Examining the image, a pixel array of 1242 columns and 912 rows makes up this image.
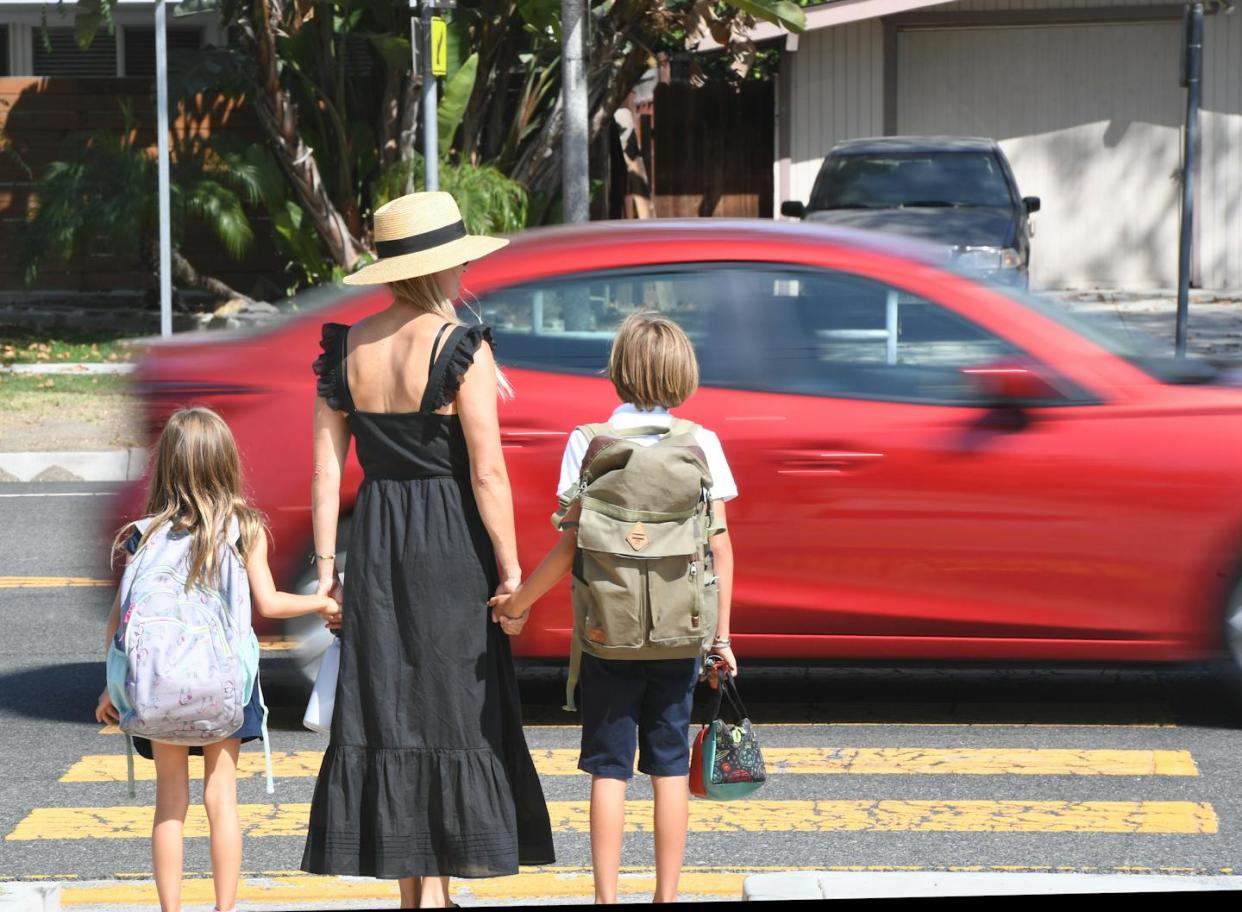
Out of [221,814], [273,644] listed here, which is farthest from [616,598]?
[273,644]

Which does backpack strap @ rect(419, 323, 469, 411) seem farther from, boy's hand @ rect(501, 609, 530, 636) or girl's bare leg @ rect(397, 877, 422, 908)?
girl's bare leg @ rect(397, 877, 422, 908)

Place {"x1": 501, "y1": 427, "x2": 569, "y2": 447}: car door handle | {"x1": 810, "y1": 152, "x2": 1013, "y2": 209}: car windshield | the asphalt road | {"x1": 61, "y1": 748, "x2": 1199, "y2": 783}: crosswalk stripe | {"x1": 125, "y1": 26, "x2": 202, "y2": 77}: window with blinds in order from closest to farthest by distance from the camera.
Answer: the asphalt road, {"x1": 61, "y1": 748, "x2": 1199, "y2": 783}: crosswalk stripe, {"x1": 501, "y1": 427, "x2": 569, "y2": 447}: car door handle, {"x1": 810, "y1": 152, "x2": 1013, "y2": 209}: car windshield, {"x1": 125, "y1": 26, "x2": 202, "y2": 77}: window with blinds

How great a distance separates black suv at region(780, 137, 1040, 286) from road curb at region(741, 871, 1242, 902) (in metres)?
10.0

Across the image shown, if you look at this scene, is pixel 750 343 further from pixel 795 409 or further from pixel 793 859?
pixel 793 859

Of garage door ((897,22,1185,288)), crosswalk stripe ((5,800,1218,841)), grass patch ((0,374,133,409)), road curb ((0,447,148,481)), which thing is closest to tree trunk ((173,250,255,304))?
grass patch ((0,374,133,409))

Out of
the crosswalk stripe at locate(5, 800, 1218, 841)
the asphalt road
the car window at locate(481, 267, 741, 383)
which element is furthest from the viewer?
the car window at locate(481, 267, 741, 383)

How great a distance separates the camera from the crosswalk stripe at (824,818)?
17.1 ft

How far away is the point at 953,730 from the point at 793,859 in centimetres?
149

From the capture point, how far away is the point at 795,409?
6.04m

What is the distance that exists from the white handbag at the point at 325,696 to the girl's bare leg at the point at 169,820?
12.8 inches

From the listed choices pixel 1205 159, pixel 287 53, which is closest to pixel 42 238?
pixel 287 53

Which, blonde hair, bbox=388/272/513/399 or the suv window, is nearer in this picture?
blonde hair, bbox=388/272/513/399

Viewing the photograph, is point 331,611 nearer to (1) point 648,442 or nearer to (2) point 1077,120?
(1) point 648,442

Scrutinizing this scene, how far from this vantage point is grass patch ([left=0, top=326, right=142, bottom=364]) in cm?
1620
